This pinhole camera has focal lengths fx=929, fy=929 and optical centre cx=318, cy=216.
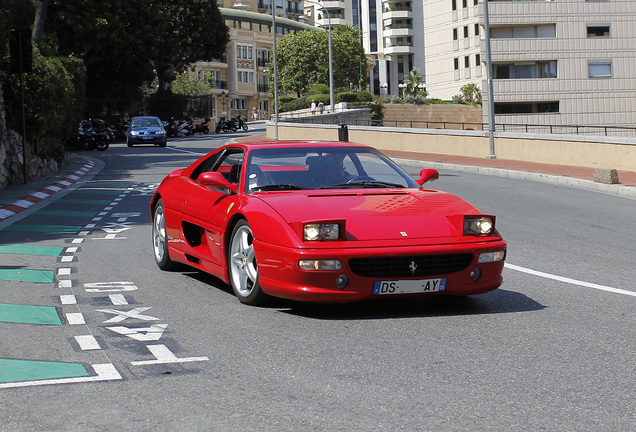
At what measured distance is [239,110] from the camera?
123250 millimetres

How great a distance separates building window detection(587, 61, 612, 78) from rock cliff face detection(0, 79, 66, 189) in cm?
5069

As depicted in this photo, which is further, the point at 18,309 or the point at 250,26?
the point at 250,26

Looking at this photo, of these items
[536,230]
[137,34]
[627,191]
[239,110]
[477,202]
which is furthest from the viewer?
[239,110]

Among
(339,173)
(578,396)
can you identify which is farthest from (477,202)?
(578,396)

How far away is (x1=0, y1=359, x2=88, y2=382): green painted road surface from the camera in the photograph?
17.5 feet

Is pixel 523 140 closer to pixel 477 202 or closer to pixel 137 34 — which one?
pixel 477 202

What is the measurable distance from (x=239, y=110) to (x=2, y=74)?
9927 cm

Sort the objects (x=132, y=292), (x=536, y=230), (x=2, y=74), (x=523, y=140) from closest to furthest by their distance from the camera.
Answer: (x=132, y=292)
(x=536, y=230)
(x=2, y=74)
(x=523, y=140)

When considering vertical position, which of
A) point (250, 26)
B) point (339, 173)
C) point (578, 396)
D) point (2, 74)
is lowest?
point (578, 396)

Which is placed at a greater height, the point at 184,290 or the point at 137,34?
the point at 137,34

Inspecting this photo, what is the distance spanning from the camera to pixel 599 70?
69500mm

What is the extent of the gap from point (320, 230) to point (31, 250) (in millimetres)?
6225

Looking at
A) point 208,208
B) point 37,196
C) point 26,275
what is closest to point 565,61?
point 37,196

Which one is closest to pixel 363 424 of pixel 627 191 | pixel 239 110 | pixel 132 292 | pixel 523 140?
pixel 132 292
